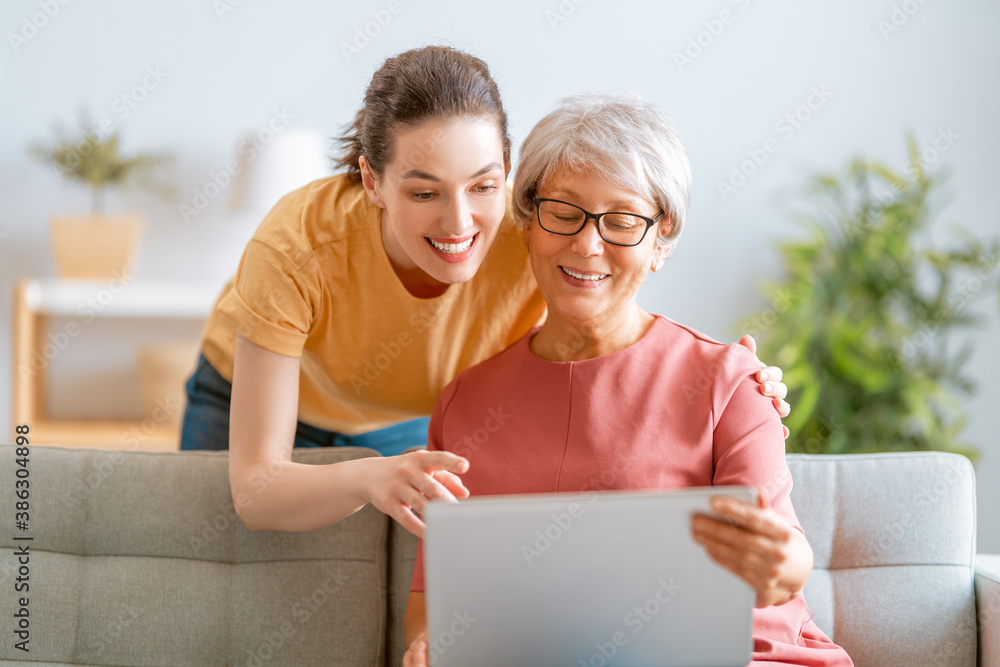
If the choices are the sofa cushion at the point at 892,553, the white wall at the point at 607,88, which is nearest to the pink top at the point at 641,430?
the sofa cushion at the point at 892,553

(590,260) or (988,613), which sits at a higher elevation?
(590,260)

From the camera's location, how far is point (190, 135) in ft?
11.1

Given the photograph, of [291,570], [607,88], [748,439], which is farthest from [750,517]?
[607,88]

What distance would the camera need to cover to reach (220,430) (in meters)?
1.75

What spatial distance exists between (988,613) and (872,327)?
1.47 m

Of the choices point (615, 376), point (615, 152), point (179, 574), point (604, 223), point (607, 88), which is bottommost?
point (179, 574)

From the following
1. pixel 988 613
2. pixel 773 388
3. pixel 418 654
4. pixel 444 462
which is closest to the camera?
pixel 444 462

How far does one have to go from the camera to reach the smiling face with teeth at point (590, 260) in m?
1.29

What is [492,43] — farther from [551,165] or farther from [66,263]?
[551,165]

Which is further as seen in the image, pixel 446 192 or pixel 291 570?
pixel 291 570

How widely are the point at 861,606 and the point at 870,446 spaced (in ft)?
4.61

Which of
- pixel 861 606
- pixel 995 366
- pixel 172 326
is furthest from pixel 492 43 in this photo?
pixel 861 606

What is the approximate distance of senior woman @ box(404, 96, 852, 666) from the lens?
50.0 inches

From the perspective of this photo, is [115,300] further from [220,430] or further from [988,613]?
[988,613]
